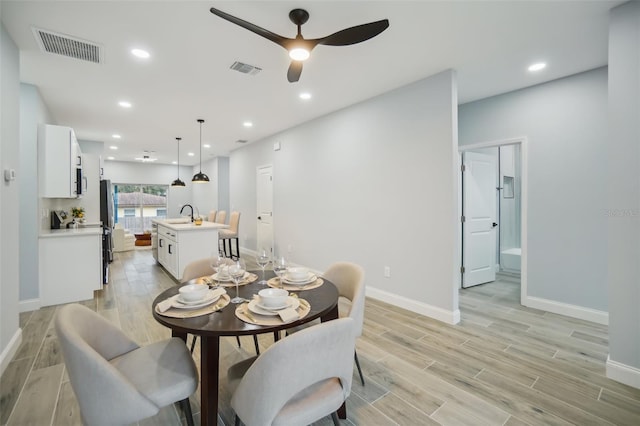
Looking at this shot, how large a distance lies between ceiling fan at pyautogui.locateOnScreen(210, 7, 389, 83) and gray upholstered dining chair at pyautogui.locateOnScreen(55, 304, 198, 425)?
72.7 inches

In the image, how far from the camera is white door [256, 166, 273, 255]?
627cm

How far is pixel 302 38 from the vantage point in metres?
2.07

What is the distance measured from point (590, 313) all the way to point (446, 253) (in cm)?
169

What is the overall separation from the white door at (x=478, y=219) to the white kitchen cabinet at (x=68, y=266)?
5.23m

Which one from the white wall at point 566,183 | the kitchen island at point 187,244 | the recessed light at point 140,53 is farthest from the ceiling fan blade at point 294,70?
the kitchen island at point 187,244

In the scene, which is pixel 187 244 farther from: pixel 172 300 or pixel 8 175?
pixel 172 300

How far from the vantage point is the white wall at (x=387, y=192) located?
3213 mm

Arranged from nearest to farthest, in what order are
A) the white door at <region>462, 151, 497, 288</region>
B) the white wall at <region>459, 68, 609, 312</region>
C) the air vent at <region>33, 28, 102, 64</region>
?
1. the air vent at <region>33, 28, 102, 64</region>
2. the white wall at <region>459, 68, 609, 312</region>
3. the white door at <region>462, 151, 497, 288</region>

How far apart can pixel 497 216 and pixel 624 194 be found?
145 inches

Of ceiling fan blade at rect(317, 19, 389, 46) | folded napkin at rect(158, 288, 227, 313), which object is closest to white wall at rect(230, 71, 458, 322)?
ceiling fan blade at rect(317, 19, 389, 46)

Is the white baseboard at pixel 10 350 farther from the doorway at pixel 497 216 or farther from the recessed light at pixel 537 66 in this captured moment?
the recessed light at pixel 537 66

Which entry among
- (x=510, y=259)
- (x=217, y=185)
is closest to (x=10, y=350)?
(x=510, y=259)

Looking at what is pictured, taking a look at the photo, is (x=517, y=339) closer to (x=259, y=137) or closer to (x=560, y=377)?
(x=560, y=377)

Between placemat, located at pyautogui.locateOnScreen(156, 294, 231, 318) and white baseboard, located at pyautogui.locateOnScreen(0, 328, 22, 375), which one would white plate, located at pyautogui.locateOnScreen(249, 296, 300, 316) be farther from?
white baseboard, located at pyautogui.locateOnScreen(0, 328, 22, 375)
